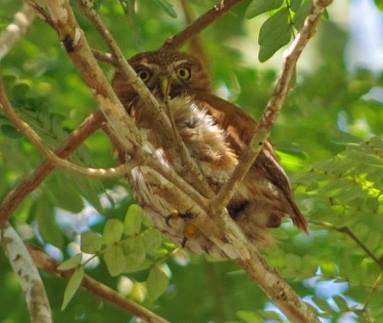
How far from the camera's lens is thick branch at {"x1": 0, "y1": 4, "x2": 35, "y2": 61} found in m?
4.11

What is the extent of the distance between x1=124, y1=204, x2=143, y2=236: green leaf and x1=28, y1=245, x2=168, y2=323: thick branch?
1.04ft

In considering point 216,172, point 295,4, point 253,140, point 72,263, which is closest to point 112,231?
point 72,263

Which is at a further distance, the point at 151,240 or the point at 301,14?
the point at 151,240

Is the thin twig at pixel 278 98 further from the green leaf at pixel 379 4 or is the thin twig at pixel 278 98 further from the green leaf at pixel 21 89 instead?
the green leaf at pixel 379 4

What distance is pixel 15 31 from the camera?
13.8 feet

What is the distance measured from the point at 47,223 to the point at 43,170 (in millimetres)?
924

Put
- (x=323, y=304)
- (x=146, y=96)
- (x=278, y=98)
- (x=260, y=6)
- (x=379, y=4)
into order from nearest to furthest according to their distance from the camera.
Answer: (x=278, y=98) → (x=146, y=96) → (x=260, y=6) → (x=323, y=304) → (x=379, y=4)

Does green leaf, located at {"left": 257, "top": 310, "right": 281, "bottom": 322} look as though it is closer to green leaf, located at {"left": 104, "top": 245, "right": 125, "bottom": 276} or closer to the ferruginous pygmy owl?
the ferruginous pygmy owl

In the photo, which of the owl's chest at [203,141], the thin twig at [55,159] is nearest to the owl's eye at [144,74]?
the owl's chest at [203,141]

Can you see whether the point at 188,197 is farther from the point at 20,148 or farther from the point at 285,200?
the point at 20,148

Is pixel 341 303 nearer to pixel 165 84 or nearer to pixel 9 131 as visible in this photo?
pixel 165 84

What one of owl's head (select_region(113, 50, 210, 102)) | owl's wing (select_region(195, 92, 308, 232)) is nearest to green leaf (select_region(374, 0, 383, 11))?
owl's head (select_region(113, 50, 210, 102))

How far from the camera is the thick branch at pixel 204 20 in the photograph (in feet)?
15.2

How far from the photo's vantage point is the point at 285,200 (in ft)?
15.1
